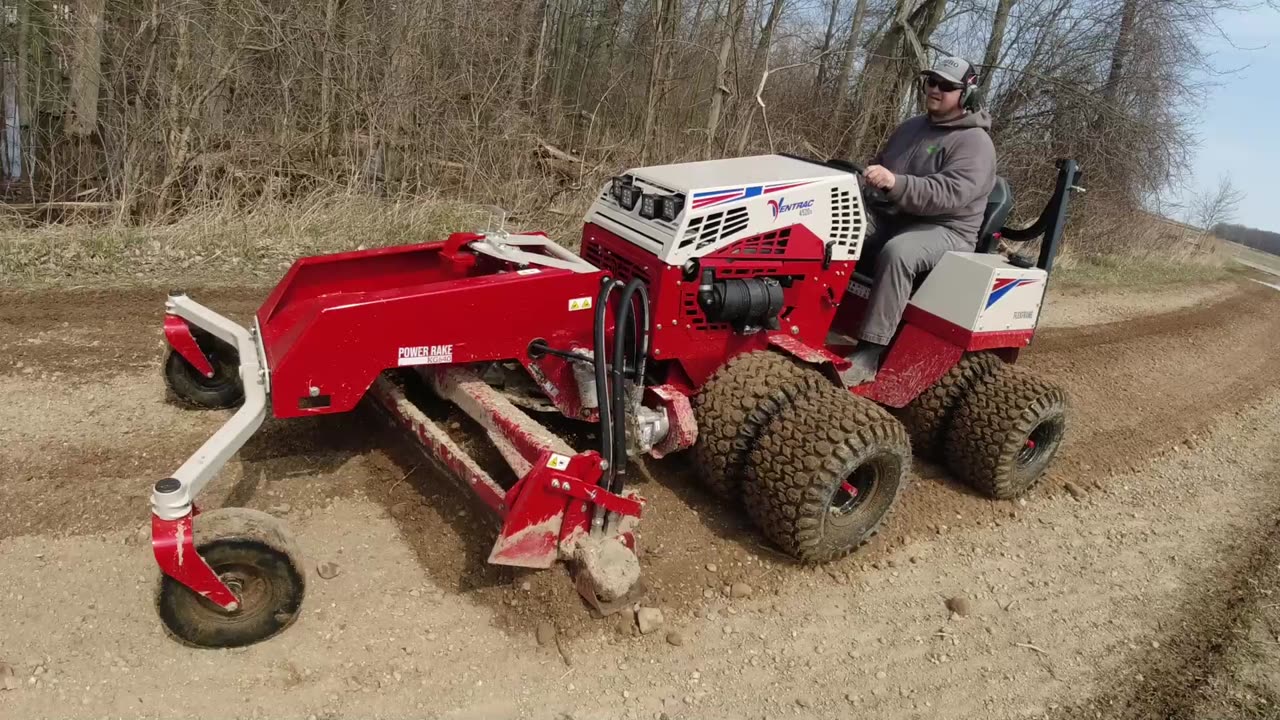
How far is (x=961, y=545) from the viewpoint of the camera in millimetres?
4270

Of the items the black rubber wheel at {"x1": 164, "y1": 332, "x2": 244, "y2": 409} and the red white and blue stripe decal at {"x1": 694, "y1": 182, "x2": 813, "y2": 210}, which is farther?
the black rubber wheel at {"x1": 164, "y1": 332, "x2": 244, "y2": 409}

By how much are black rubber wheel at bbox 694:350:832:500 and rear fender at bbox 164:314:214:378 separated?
95.6 inches

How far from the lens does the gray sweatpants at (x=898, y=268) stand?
439cm

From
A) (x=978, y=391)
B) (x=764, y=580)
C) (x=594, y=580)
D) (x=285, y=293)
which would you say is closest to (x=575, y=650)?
(x=594, y=580)

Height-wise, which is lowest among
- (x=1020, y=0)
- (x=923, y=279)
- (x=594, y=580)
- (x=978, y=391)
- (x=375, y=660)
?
Answer: (x=375, y=660)

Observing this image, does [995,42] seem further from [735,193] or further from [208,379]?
[208,379]

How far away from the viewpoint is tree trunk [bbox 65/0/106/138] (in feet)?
24.1

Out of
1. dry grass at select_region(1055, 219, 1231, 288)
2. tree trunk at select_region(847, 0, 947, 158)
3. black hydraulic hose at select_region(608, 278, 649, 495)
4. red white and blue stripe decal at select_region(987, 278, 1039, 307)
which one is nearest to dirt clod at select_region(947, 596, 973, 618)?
red white and blue stripe decal at select_region(987, 278, 1039, 307)

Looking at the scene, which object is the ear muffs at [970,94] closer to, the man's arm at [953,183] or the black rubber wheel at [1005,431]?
the man's arm at [953,183]

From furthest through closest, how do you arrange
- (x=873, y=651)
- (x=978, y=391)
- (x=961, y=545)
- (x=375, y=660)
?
(x=978, y=391) < (x=961, y=545) < (x=873, y=651) < (x=375, y=660)

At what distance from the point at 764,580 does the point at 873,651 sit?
536 millimetres

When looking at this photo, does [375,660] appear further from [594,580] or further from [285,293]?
[285,293]

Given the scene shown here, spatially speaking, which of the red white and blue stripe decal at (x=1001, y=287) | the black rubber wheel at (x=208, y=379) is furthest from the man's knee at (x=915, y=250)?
the black rubber wheel at (x=208, y=379)

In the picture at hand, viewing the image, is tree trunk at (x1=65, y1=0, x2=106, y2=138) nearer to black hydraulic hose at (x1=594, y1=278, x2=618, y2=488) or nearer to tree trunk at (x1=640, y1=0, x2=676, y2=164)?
tree trunk at (x1=640, y1=0, x2=676, y2=164)
